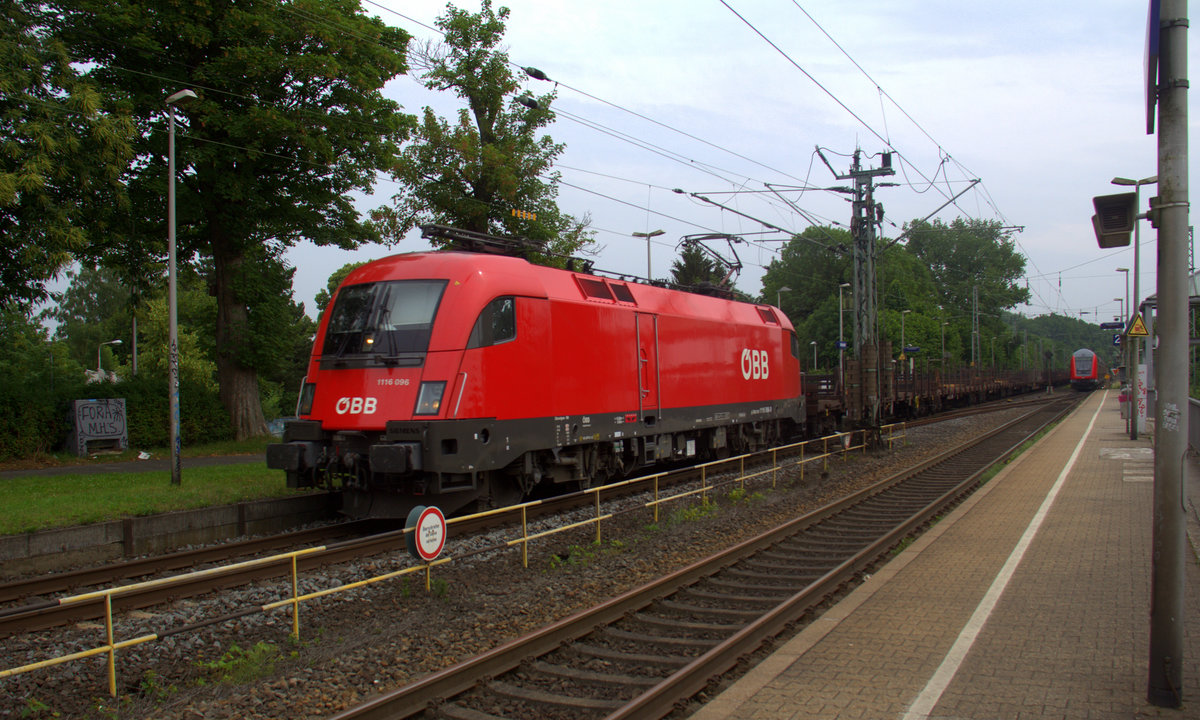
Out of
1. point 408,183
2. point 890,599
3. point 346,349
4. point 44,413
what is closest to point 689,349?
point 346,349

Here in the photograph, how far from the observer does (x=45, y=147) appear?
14.5 meters

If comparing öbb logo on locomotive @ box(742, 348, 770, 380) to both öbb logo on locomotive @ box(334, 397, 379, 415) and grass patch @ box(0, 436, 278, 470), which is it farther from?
grass patch @ box(0, 436, 278, 470)

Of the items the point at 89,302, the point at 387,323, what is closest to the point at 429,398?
the point at 387,323

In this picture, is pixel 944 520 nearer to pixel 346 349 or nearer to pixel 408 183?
pixel 346 349

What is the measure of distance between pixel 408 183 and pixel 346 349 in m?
15.9

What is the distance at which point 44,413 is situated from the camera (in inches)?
780

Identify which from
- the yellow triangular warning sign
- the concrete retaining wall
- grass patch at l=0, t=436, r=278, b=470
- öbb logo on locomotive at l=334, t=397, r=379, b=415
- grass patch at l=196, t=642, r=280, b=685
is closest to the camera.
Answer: grass patch at l=196, t=642, r=280, b=685

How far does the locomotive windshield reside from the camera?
35.9 feet

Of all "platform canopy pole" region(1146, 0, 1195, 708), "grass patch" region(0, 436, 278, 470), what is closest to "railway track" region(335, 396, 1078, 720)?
"platform canopy pole" region(1146, 0, 1195, 708)

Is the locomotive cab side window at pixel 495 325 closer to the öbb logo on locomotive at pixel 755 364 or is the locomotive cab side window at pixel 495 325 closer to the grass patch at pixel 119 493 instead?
the grass patch at pixel 119 493

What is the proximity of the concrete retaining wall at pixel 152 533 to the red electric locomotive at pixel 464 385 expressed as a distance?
3.94 feet

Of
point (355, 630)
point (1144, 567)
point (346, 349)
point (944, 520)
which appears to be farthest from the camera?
point (944, 520)

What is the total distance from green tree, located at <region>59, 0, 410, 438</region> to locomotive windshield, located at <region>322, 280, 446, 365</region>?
9.84m

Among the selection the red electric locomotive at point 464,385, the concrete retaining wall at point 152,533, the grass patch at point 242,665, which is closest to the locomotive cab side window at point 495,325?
the red electric locomotive at point 464,385
